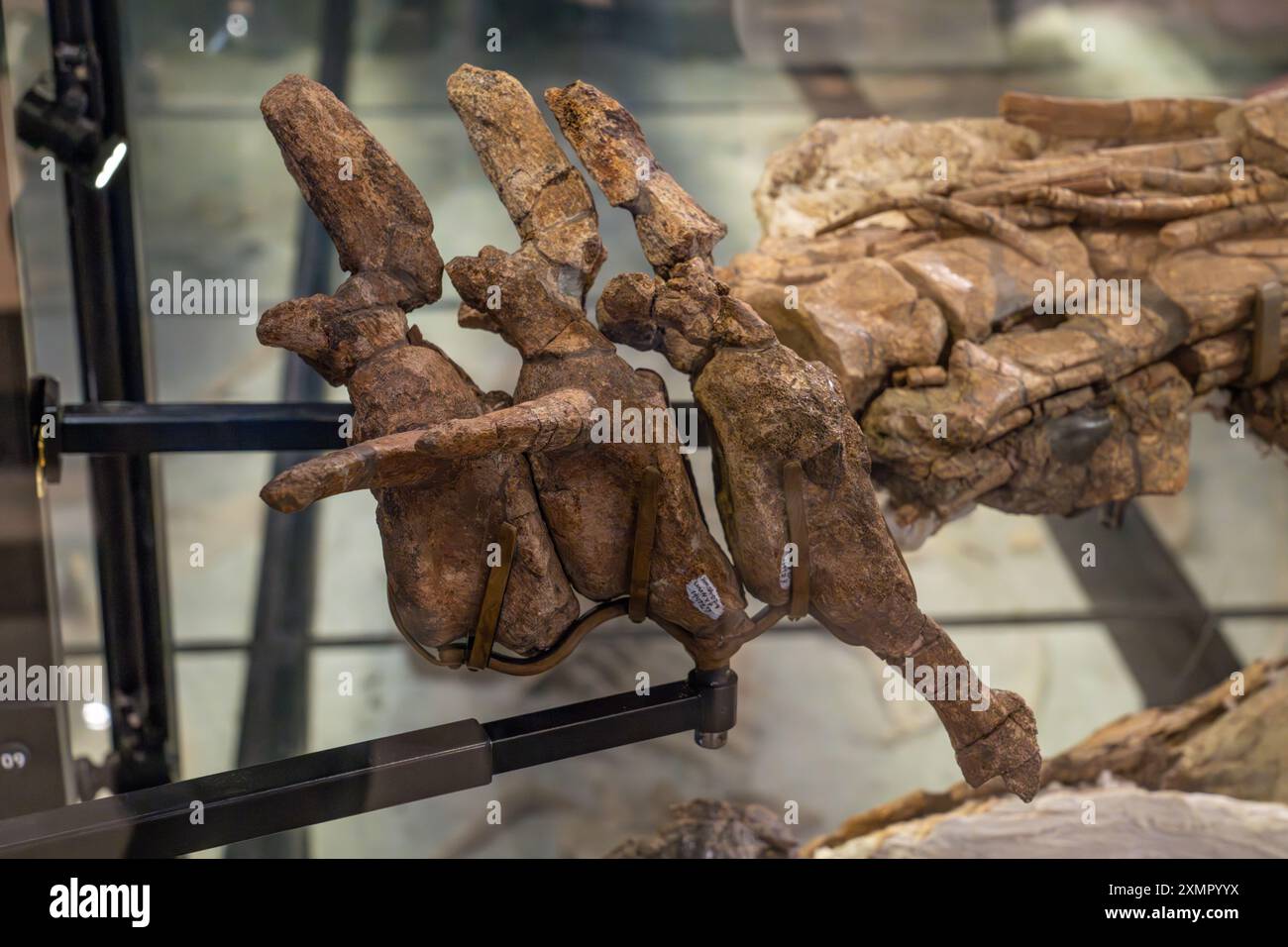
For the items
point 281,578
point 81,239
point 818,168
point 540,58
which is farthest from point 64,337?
point 818,168

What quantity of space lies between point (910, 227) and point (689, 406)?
3.24 ft

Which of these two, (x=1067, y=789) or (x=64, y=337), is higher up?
(x=64, y=337)

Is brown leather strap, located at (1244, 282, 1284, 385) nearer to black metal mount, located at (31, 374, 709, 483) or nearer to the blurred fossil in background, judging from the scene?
the blurred fossil in background

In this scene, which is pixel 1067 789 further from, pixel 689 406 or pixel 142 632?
pixel 142 632

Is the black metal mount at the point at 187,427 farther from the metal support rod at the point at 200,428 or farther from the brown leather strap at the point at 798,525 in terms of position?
the brown leather strap at the point at 798,525

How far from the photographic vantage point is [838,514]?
245cm

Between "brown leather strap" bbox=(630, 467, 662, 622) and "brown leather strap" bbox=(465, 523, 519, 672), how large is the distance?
0.23 metres

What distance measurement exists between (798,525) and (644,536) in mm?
294

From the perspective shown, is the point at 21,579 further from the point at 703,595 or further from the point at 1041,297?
the point at 1041,297

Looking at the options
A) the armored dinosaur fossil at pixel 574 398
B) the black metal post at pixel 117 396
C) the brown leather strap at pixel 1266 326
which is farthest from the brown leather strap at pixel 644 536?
the black metal post at pixel 117 396

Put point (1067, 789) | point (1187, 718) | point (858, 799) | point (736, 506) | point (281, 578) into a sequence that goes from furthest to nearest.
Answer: point (281, 578)
point (858, 799)
point (1187, 718)
point (1067, 789)
point (736, 506)

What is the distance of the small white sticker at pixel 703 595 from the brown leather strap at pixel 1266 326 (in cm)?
161

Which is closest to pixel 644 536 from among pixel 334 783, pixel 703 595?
pixel 703 595

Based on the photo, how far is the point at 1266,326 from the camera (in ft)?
10.2
